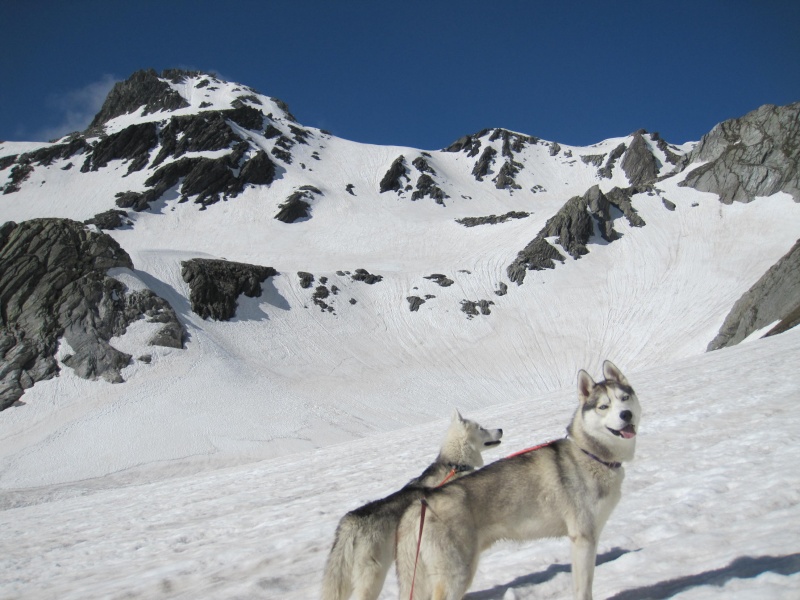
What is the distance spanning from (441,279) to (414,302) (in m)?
6.64

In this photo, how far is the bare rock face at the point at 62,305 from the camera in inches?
1566

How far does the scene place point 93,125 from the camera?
153 m

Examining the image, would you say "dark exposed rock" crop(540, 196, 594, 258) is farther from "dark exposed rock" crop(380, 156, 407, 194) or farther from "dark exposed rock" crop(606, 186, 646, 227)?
"dark exposed rock" crop(380, 156, 407, 194)

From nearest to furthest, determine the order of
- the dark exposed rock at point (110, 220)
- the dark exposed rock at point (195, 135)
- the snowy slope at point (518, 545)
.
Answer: the snowy slope at point (518, 545), the dark exposed rock at point (110, 220), the dark exposed rock at point (195, 135)

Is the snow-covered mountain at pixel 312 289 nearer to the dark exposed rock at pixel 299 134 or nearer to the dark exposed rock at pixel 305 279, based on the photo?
the dark exposed rock at pixel 305 279

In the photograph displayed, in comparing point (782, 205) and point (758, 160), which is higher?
point (758, 160)

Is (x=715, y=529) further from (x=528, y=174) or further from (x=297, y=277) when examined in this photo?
(x=528, y=174)

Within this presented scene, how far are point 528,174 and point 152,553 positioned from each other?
14016cm

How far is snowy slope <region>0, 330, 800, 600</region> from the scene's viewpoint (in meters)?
4.84

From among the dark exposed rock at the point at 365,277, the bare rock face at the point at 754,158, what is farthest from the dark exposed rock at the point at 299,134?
the bare rock face at the point at 754,158

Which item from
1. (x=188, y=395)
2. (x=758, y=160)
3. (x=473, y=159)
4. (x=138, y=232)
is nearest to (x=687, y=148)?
(x=473, y=159)

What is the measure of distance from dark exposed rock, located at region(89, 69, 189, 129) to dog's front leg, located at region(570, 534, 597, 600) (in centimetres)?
16653

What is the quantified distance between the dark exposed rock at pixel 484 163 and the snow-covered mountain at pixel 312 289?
18.3 metres

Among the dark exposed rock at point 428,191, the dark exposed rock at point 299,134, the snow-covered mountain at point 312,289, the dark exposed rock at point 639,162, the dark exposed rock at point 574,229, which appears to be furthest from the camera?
the dark exposed rock at point 299,134
